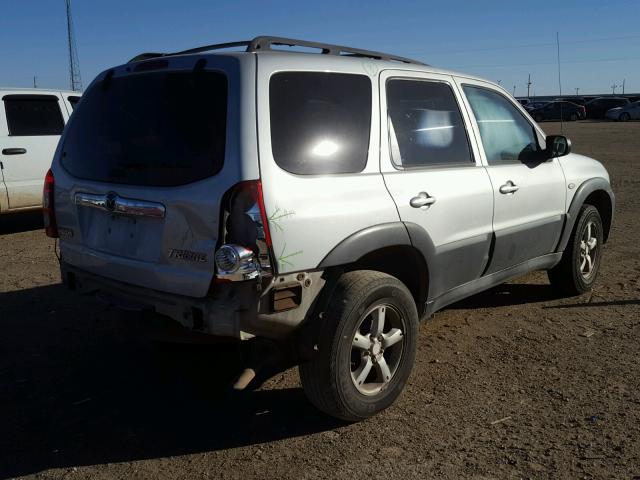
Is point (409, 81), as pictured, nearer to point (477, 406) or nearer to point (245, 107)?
point (245, 107)

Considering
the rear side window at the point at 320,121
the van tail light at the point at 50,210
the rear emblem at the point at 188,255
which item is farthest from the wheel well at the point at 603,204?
the van tail light at the point at 50,210

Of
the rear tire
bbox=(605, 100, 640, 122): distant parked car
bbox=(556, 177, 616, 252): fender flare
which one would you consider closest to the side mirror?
bbox=(556, 177, 616, 252): fender flare

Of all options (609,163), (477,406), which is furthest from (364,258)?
(609,163)

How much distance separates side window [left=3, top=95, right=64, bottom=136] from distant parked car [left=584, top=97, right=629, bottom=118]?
1843 inches

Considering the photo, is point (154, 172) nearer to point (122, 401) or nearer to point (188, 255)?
point (188, 255)

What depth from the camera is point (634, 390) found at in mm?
3900

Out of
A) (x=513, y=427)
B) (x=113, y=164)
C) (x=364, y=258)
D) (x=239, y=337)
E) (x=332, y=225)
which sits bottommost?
(x=513, y=427)

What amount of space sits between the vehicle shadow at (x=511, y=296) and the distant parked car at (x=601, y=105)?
47147 millimetres

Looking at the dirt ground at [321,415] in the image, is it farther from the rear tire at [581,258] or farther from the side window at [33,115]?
the side window at [33,115]

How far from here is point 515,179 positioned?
467cm

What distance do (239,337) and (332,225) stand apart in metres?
0.72

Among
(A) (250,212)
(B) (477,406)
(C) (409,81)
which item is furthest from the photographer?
(C) (409,81)

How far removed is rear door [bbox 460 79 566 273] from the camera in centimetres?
453

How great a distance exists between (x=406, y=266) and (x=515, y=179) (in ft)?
4.19
